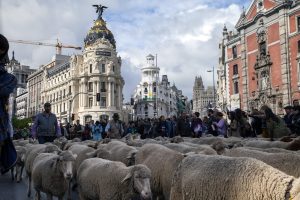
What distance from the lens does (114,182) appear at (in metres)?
5.51

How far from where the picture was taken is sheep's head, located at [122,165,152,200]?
5.14 m

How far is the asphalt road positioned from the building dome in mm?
81323

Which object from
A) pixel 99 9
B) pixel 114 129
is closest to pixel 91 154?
pixel 114 129

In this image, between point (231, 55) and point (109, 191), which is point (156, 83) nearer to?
point (231, 55)

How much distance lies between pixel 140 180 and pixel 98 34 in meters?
88.2

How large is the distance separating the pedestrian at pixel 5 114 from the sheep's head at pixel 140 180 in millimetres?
2065

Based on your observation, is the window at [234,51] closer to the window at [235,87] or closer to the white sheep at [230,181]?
the window at [235,87]

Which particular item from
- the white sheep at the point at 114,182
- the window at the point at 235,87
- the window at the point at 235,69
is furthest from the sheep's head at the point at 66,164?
the window at the point at 235,69

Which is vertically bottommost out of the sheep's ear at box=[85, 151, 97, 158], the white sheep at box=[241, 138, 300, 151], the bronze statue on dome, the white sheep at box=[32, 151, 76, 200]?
the white sheep at box=[32, 151, 76, 200]

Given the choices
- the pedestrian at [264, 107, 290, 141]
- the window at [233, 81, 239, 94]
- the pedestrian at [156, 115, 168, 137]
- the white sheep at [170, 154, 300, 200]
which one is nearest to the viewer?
the white sheep at [170, 154, 300, 200]

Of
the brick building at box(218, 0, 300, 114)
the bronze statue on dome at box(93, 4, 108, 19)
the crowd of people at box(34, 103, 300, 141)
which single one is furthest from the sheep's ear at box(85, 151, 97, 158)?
the bronze statue on dome at box(93, 4, 108, 19)

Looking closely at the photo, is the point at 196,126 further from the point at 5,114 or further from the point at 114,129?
the point at 5,114

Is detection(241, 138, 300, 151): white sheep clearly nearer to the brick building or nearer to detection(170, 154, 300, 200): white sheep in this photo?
detection(170, 154, 300, 200): white sheep

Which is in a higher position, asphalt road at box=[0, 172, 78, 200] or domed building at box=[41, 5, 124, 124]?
domed building at box=[41, 5, 124, 124]
